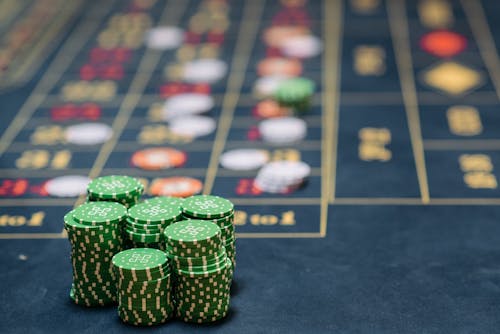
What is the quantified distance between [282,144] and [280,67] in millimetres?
2406

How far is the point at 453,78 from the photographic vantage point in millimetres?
12234

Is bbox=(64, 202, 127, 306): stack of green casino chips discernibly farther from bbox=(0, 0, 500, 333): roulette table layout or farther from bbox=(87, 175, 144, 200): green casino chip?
bbox=(87, 175, 144, 200): green casino chip

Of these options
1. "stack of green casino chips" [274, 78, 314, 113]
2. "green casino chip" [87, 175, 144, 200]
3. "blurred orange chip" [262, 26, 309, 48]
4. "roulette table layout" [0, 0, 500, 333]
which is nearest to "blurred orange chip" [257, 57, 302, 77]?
"roulette table layout" [0, 0, 500, 333]

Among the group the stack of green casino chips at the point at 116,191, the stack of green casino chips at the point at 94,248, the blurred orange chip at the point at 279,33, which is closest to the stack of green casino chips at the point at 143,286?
the stack of green casino chips at the point at 94,248

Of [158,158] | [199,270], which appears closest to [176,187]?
[158,158]

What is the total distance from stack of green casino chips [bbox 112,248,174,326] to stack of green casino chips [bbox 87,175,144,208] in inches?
27.0

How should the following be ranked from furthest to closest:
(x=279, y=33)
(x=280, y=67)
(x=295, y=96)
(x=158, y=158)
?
(x=279, y=33), (x=280, y=67), (x=295, y=96), (x=158, y=158)

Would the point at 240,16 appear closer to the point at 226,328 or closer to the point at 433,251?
the point at 433,251

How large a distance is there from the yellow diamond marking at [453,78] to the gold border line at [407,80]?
0.27 meters

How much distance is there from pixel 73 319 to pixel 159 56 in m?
6.61

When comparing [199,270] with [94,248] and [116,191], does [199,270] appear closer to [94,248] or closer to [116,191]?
[94,248]

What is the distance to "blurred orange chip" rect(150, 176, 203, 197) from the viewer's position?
30.6 feet

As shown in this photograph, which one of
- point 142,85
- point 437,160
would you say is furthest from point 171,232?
point 142,85

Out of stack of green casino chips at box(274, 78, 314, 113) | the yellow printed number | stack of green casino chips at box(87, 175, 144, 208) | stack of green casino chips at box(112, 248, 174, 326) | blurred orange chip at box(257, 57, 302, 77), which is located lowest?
blurred orange chip at box(257, 57, 302, 77)
